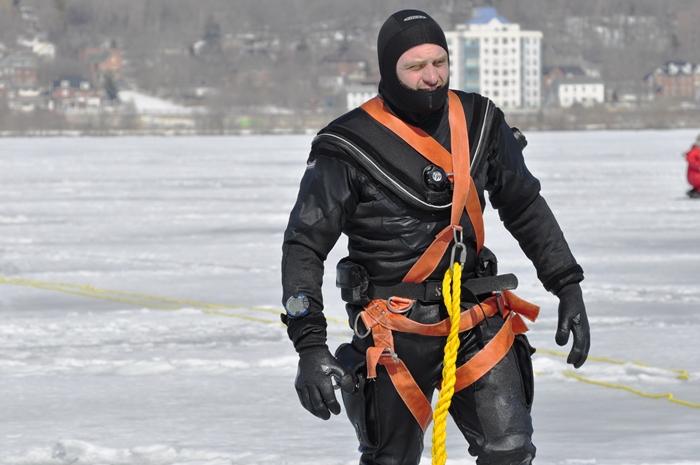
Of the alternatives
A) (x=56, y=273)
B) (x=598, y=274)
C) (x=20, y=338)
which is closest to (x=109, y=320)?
(x=20, y=338)

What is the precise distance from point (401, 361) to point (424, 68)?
2.51ft

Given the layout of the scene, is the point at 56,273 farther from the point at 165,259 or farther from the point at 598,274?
the point at 598,274

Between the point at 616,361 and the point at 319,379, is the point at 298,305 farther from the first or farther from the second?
the point at 616,361

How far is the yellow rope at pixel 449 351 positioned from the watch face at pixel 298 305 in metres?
0.36

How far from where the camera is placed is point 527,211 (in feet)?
13.1

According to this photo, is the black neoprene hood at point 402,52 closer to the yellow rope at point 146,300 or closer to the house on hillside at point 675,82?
the yellow rope at point 146,300

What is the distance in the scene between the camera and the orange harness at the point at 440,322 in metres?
3.80

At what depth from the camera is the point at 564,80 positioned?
175000 mm

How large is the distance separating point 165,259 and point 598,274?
4.20 meters

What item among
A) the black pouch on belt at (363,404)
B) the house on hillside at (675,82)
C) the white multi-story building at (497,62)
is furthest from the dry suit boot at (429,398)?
the house on hillside at (675,82)

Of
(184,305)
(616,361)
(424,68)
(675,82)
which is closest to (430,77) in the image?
(424,68)

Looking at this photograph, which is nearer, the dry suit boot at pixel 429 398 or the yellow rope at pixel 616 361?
the dry suit boot at pixel 429 398

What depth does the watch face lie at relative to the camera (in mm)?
3721

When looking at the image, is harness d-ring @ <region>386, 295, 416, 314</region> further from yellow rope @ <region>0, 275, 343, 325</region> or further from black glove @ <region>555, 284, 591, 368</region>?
yellow rope @ <region>0, 275, 343, 325</region>
